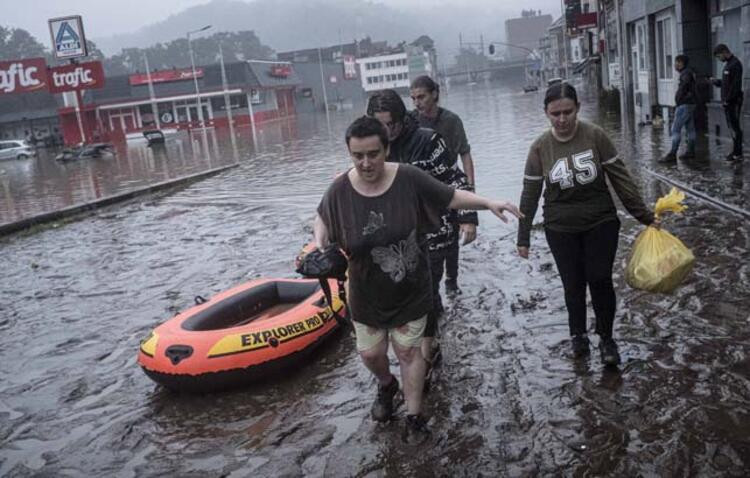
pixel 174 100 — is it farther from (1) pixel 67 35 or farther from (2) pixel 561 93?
(2) pixel 561 93

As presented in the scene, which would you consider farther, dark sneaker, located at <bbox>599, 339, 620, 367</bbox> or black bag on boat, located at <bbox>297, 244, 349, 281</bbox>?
dark sneaker, located at <bbox>599, 339, 620, 367</bbox>

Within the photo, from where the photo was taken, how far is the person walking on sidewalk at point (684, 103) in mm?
11406

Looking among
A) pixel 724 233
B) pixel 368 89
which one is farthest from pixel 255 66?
pixel 724 233

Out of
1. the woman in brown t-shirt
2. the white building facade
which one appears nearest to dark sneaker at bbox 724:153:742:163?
the woman in brown t-shirt

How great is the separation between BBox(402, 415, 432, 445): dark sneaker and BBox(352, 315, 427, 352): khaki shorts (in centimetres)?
45

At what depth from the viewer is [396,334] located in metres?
3.82

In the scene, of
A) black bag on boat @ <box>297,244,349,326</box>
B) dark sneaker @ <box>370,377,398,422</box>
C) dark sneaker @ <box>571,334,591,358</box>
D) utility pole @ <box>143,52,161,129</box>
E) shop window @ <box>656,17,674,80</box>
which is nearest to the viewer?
black bag on boat @ <box>297,244,349,326</box>

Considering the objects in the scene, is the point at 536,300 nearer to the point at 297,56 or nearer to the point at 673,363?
the point at 673,363

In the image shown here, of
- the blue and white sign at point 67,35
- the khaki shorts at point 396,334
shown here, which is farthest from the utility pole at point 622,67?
the blue and white sign at point 67,35

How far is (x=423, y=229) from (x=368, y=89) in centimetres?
11017

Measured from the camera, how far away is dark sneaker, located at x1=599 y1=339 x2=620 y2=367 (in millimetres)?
4484

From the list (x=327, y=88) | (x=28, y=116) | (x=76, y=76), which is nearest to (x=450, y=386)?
(x=76, y=76)

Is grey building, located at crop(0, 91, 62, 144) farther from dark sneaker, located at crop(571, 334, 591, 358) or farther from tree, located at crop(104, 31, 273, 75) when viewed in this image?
dark sneaker, located at crop(571, 334, 591, 358)

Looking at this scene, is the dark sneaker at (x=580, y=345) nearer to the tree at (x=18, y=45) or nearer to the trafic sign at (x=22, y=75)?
the trafic sign at (x=22, y=75)
